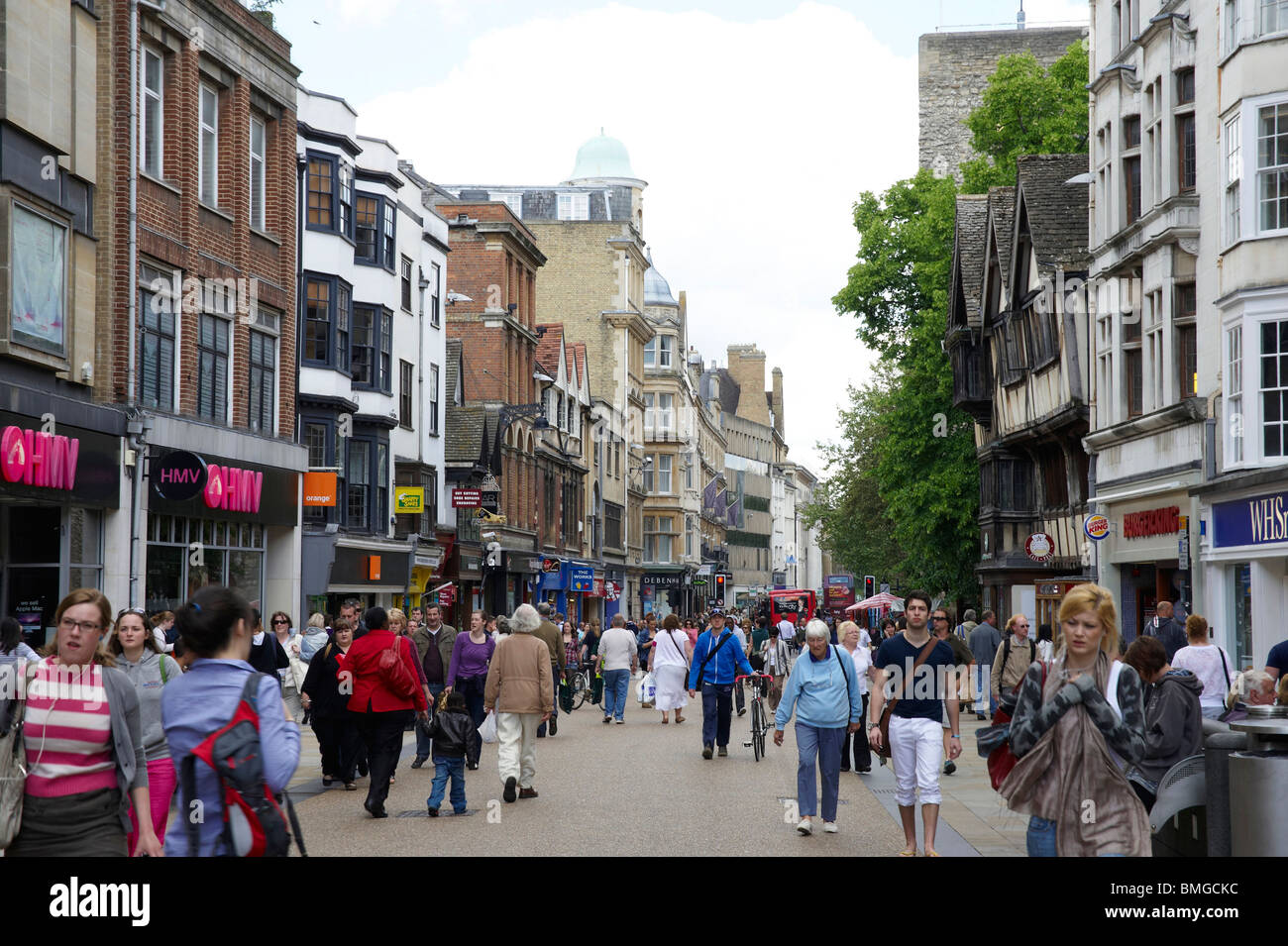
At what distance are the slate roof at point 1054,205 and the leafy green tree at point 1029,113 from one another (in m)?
4.78

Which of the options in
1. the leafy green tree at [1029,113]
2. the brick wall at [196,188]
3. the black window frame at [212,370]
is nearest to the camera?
the brick wall at [196,188]

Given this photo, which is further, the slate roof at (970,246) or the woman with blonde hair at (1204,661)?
the slate roof at (970,246)

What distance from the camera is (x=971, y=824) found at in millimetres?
13203

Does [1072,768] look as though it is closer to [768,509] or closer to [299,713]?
[299,713]

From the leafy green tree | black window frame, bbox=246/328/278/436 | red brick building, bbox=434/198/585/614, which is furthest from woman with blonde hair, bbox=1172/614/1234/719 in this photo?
red brick building, bbox=434/198/585/614

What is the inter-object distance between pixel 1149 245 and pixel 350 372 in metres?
17.6

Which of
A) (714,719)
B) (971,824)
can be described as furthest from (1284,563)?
(971,824)

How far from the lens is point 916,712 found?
441 inches

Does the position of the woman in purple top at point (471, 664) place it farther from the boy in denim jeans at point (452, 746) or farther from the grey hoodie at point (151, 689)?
the grey hoodie at point (151, 689)

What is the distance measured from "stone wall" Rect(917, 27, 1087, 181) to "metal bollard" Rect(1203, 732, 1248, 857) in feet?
180

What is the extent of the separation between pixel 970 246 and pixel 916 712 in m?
31.1

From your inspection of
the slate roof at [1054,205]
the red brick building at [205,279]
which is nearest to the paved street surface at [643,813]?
the red brick building at [205,279]

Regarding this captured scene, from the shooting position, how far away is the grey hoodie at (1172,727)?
387 inches

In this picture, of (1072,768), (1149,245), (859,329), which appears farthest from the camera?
(859,329)
